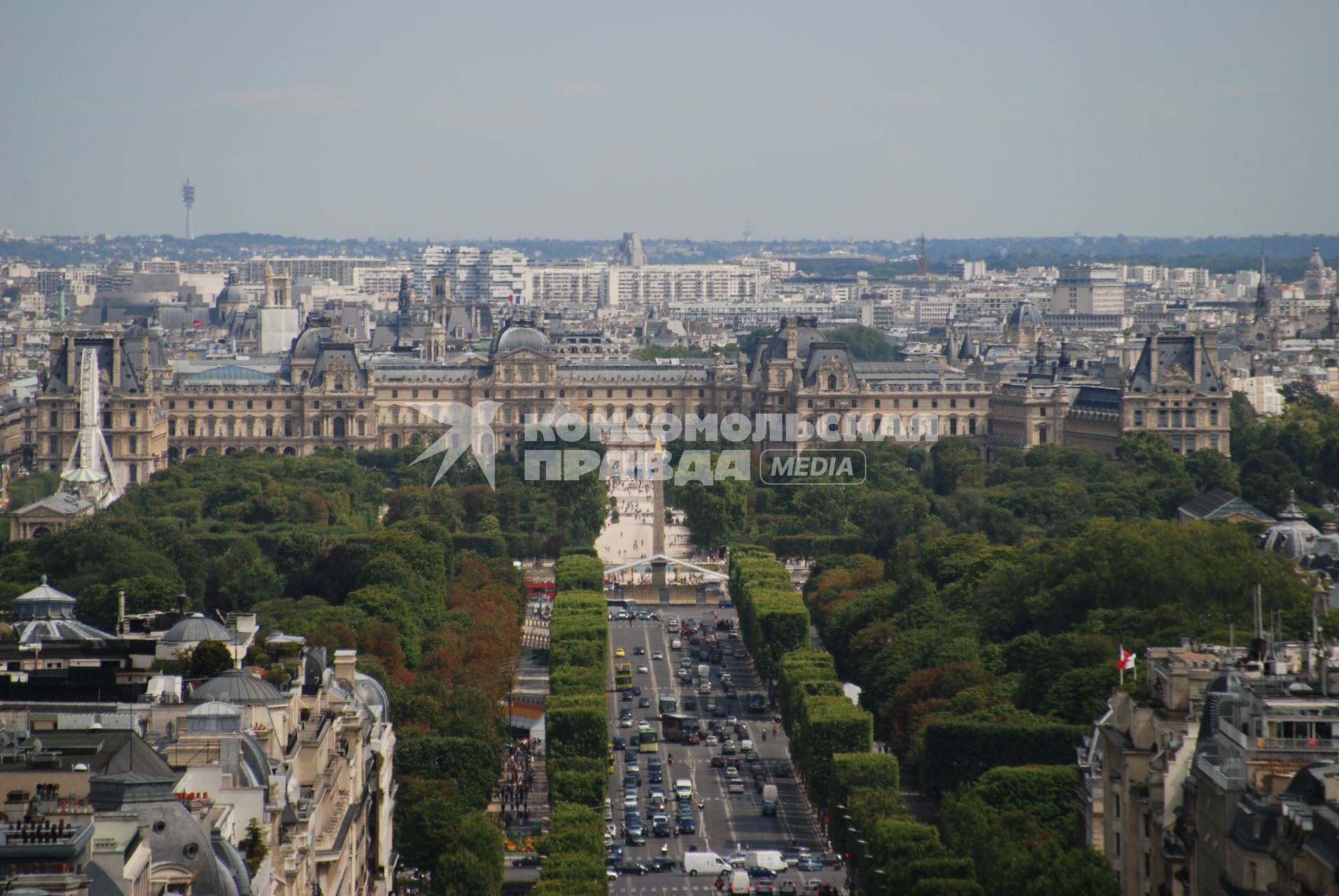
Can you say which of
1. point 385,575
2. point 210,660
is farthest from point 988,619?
point 210,660

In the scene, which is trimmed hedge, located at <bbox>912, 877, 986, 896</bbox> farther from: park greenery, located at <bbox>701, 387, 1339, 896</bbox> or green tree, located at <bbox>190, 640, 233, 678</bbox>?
green tree, located at <bbox>190, 640, 233, 678</bbox>

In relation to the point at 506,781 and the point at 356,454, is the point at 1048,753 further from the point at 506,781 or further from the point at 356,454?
the point at 356,454

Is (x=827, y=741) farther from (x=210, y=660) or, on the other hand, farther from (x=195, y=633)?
(x=210, y=660)

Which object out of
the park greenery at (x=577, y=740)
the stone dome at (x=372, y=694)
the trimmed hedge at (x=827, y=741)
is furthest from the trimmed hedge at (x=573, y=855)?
the trimmed hedge at (x=827, y=741)


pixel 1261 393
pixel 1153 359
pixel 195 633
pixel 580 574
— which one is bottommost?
pixel 580 574

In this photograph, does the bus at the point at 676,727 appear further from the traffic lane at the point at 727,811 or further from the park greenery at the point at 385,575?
the park greenery at the point at 385,575
